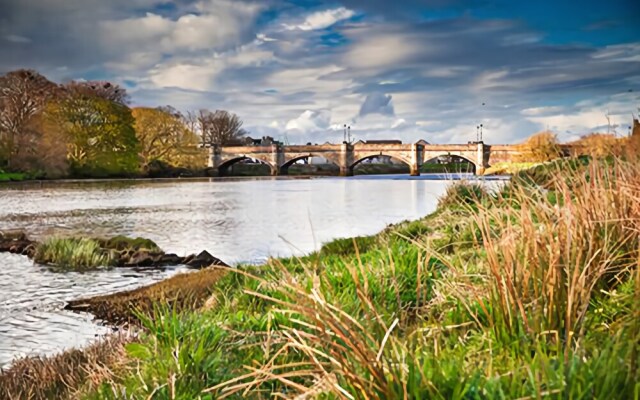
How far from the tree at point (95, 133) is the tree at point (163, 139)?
731 cm

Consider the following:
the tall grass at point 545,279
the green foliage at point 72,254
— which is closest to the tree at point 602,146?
the tall grass at point 545,279

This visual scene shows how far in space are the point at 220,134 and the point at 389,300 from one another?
332 ft

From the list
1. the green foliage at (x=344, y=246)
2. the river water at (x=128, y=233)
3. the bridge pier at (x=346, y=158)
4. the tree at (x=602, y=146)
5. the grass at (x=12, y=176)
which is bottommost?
the river water at (x=128, y=233)

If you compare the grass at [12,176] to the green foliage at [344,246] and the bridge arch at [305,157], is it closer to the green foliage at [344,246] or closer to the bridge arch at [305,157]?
the bridge arch at [305,157]

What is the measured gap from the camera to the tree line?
1948 inches

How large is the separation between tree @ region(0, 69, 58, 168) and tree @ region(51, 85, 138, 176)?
2131 millimetres

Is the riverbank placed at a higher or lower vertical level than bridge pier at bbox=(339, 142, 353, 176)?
lower

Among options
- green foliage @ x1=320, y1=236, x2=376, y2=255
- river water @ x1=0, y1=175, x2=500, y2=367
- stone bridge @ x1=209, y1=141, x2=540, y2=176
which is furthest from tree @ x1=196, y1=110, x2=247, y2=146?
green foliage @ x1=320, y1=236, x2=376, y2=255

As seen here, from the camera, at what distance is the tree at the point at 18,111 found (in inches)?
1916

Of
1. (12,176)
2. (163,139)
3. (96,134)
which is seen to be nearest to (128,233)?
(12,176)

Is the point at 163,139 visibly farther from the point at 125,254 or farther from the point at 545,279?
the point at 545,279

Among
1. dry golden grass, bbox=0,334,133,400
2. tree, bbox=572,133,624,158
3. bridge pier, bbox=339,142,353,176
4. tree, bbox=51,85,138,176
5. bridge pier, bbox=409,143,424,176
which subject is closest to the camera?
dry golden grass, bbox=0,334,133,400

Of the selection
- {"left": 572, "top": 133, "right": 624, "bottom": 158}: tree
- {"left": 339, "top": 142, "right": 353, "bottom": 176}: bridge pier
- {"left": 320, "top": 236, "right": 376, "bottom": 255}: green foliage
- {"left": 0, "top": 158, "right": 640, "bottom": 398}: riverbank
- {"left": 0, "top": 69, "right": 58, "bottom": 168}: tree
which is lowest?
{"left": 320, "top": 236, "right": 376, "bottom": 255}: green foliage

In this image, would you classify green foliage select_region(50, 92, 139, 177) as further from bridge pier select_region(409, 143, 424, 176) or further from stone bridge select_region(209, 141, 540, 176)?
bridge pier select_region(409, 143, 424, 176)
